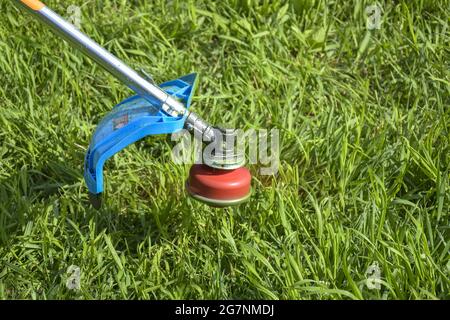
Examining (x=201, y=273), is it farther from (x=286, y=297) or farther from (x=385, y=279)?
(x=385, y=279)

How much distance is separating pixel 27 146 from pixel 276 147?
947 mm

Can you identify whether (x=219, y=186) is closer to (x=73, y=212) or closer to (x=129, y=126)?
(x=129, y=126)

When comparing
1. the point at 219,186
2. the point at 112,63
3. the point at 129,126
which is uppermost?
the point at 112,63

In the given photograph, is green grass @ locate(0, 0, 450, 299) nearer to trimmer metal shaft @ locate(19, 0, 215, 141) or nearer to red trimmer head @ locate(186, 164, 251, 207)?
red trimmer head @ locate(186, 164, 251, 207)

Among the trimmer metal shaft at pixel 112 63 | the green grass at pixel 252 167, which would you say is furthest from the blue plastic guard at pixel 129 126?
the green grass at pixel 252 167

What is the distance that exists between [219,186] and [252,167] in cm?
61

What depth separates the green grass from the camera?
2783 millimetres

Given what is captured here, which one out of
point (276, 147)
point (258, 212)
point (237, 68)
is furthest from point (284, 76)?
point (258, 212)

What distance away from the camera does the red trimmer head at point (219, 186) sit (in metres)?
2.62

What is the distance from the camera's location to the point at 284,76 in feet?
11.9

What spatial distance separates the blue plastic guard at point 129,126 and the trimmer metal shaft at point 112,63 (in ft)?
0.08

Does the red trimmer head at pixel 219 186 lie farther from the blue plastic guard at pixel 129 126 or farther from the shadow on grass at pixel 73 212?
the shadow on grass at pixel 73 212

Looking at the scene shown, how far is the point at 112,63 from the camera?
2.64 meters

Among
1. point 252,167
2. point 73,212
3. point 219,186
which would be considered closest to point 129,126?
point 219,186
